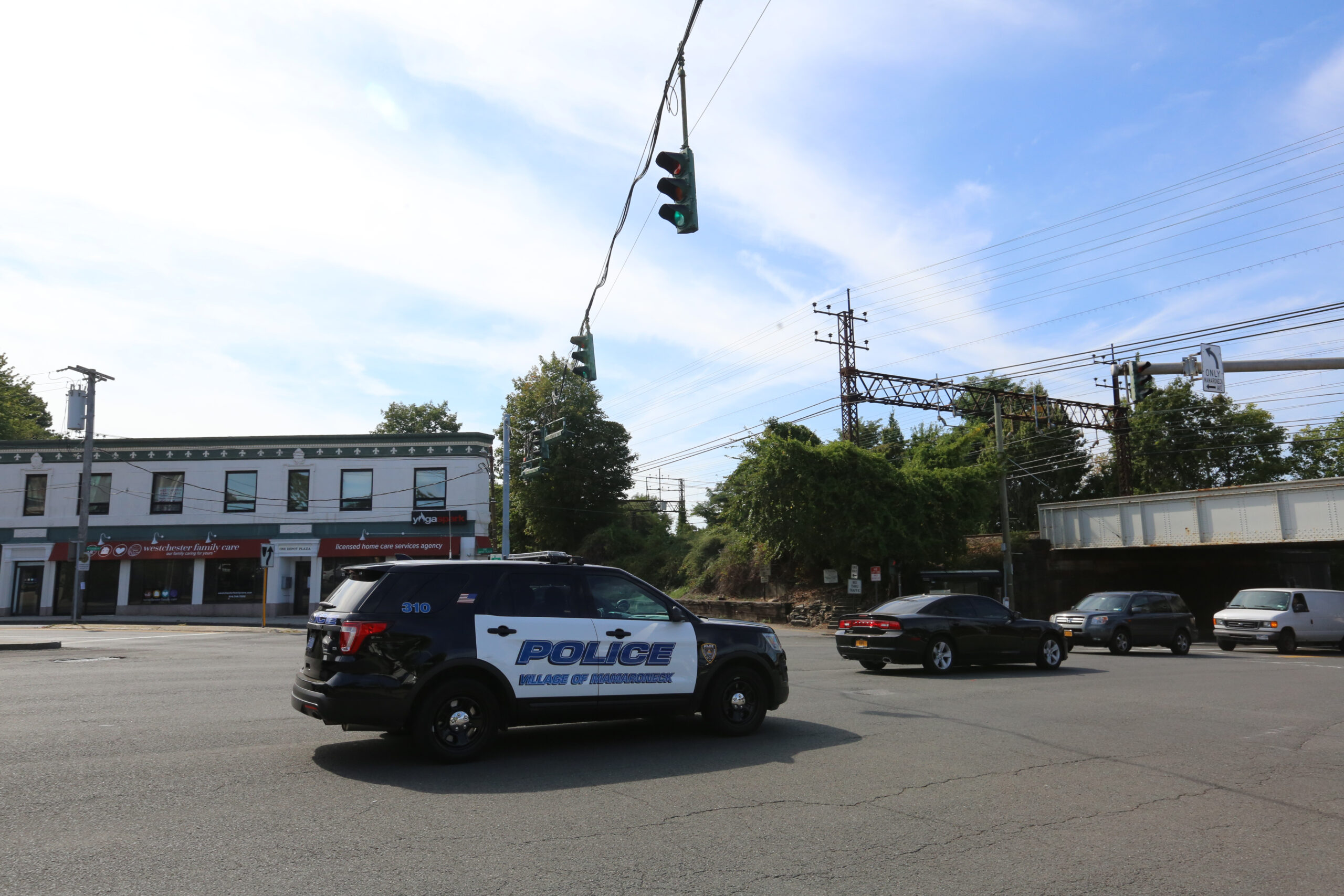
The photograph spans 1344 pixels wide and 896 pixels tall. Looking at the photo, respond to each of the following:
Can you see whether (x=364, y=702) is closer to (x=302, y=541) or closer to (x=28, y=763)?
(x=28, y=763)

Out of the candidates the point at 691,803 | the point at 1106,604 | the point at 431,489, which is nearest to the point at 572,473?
the point at 431,489

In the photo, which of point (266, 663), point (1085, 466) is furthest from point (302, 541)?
point (1085, 466)

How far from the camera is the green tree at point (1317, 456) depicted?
6266cm

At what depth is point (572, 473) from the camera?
176ft

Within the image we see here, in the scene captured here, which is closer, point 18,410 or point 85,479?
point 85,479

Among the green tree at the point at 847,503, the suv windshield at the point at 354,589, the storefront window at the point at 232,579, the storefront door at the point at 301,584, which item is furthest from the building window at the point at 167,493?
the suv windshield at the point at 354,589

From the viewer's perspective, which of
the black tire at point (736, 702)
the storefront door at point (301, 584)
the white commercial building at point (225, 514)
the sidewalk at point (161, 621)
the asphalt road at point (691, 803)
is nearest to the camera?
the asphalt road at point (691, 803)

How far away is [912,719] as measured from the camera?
34.3 ft

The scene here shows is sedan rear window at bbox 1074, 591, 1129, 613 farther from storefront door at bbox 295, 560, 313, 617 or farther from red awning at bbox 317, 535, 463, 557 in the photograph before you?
storefront door at bbox 295, 560, 313, 617

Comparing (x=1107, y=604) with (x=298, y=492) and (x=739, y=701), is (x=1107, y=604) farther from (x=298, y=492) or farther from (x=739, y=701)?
(x=298, y=492)

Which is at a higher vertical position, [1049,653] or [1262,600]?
[1262,600]

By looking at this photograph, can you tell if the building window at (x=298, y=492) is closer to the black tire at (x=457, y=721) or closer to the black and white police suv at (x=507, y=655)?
the black and white police suv at (x=507, y=655)

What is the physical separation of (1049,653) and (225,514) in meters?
37.9

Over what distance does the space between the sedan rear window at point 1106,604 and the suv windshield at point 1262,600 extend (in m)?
5.39
